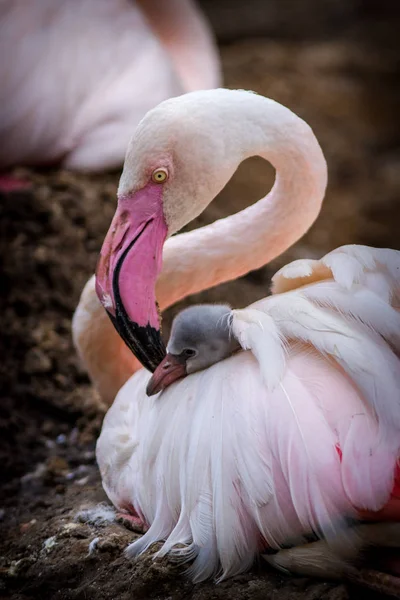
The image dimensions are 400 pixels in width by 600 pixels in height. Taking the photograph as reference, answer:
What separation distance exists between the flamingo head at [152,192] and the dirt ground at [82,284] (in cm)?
48

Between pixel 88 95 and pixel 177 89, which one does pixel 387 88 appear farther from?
pixel 88 95

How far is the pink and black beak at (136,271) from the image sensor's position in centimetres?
186

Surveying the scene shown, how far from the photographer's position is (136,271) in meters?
1.88

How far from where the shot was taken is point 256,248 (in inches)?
87.5

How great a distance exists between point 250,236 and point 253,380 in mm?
623

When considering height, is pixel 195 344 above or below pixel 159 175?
below

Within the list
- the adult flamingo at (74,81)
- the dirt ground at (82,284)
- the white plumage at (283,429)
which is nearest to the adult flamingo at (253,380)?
the white plumage at (283,429)

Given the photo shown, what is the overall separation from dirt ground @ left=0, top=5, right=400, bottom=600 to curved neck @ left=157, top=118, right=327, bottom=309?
622mm

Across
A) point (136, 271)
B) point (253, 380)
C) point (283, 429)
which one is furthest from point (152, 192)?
point (283, 429)

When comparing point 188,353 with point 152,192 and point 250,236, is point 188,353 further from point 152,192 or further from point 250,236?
point 250,236

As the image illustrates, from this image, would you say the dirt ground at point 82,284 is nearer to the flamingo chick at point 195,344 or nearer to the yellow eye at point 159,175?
the flamingo chick at point 195,344

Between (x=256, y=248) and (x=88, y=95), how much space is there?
167 cm

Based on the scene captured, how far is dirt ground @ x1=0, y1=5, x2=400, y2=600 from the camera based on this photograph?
5.93ft

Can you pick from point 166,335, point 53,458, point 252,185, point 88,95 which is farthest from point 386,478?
point 252,185
